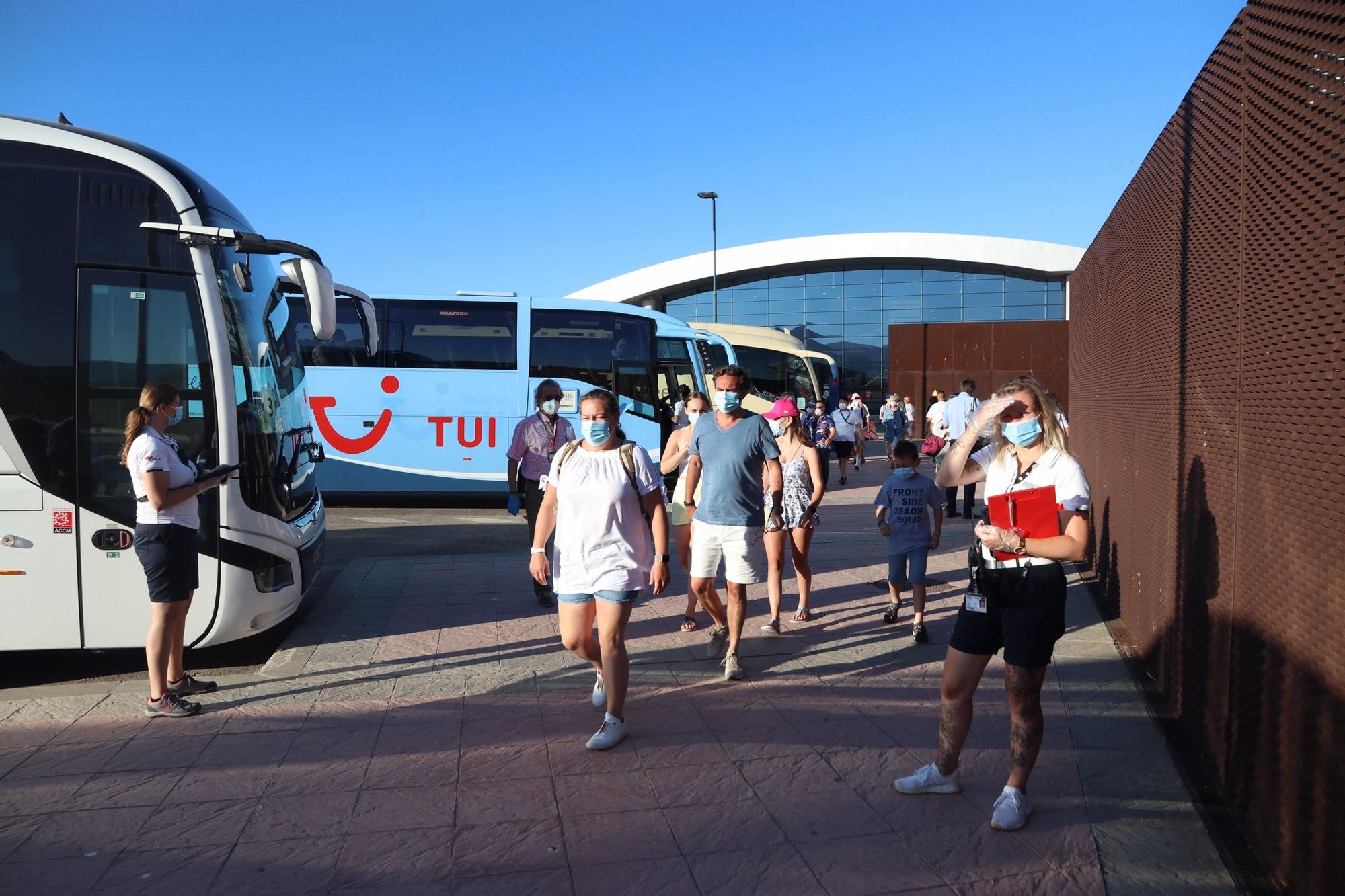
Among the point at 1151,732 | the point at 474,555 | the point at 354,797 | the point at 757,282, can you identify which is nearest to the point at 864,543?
the point at 474,555

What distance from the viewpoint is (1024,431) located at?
3775 mm

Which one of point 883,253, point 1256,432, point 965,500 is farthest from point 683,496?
point 883,253

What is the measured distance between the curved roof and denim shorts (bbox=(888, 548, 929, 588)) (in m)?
43.7

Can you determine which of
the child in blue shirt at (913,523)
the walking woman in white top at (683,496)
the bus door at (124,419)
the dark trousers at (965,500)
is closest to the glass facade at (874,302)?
the dark trousers at (965,500)

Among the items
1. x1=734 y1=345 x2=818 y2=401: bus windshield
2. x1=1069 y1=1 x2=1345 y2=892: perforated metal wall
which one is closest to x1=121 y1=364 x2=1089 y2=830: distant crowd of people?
x1=1069 y1=1 x2=1345 y2=892: perforated metal wall

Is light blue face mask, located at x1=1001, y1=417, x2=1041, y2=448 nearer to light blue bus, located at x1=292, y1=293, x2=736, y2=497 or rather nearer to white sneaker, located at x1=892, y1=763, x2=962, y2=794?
white sneaker, located at x1=892, y1=763, x2=962, y2=794

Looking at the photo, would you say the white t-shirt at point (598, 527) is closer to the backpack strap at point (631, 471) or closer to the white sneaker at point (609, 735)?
the backpack strap at point (631, 471)

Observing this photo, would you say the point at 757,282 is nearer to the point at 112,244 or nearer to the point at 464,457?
the point at 464,457

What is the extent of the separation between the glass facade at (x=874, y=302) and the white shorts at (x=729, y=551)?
45786mm

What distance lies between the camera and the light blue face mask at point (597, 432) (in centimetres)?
485

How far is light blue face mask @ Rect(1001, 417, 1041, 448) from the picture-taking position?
3.77m

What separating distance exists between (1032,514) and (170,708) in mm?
4473

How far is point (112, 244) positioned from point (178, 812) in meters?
3.61

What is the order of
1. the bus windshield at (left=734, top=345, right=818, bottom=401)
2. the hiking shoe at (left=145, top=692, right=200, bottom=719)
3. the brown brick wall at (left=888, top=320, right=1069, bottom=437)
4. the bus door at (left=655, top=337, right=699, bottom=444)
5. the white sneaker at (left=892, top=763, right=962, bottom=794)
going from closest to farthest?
1. the white sneaker at (left=892, top=763, right=962, bottom=794)
2. the hiking shoe at (left=145, top=692, right=200, bottom=719)
3. the bus door at (left=655, top=337, right=699, bottom=444)
4. the brown brick wall at (left=888, top=320, right=1069, bottom=437)
5. the bus windshield at (left=734, top=345, right=818, bottom=401)
